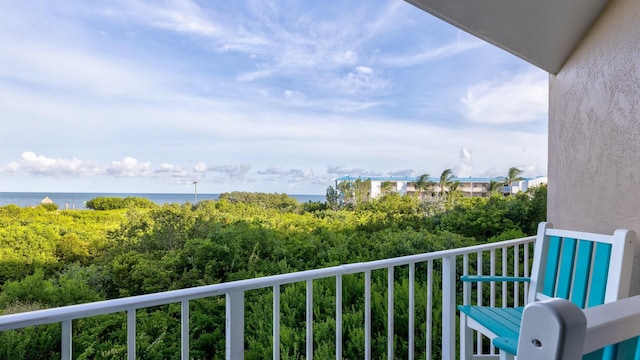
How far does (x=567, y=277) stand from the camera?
2234 millimetres

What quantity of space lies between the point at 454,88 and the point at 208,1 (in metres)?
5.32

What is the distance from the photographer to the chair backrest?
185 centimetres

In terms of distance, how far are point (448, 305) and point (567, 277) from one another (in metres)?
0.72

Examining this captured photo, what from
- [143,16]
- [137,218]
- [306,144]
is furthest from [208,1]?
[137,218]

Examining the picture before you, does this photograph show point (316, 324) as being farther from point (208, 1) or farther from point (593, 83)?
point (208, 1)

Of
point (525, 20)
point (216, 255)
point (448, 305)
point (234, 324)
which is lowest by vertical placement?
point (216, 255)

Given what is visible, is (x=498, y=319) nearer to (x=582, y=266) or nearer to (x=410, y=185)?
(x=582, y=266)

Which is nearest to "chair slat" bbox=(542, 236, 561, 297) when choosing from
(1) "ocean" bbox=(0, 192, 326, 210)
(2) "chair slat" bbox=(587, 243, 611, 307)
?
(2) "chair slat" bbox=(587, 243, 611, 307)

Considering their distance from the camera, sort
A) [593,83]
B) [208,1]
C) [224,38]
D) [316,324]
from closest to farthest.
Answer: [593,83]
[316,324]
[208,1]
[224,38]

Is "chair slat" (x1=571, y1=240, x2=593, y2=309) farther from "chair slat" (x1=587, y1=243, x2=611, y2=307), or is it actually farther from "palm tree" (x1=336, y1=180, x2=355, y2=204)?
"palm tree" (x1=336, y1=180, x2=355, y2=204)

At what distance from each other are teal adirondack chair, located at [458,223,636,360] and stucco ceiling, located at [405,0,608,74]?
3.84ft

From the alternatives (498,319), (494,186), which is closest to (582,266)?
(498,319)

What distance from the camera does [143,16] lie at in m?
6.31

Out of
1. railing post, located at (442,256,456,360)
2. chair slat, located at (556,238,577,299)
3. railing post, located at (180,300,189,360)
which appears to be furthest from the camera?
railing post, located at (442,256,456,360)
